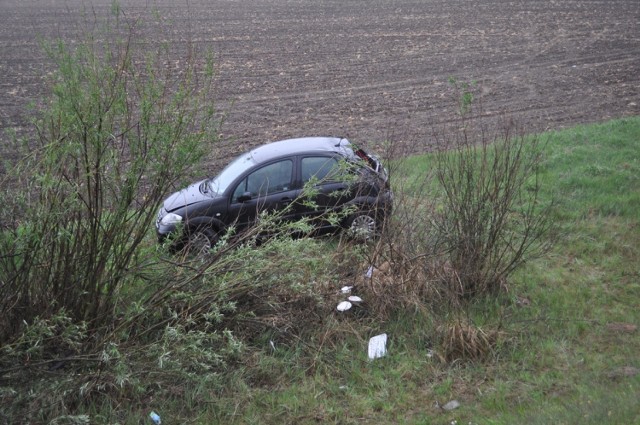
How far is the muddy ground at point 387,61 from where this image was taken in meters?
19.3

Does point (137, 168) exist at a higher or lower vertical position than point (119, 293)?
higher

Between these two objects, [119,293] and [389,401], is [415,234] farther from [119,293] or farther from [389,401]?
[119,293]

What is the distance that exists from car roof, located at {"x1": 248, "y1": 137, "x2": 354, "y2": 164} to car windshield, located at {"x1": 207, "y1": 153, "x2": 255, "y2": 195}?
0.12m

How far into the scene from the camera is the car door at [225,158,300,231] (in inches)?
440

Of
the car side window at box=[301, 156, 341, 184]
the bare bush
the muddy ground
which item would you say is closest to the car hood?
the muddy ground

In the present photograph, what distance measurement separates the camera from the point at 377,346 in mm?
8250

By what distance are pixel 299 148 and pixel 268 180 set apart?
846 mm

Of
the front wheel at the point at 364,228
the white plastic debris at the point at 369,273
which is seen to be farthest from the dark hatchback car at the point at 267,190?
the white plastic debris at the point at 369,273

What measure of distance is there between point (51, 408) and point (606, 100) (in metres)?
18.2

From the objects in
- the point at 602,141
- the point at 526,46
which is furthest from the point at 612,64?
the point at 602,141

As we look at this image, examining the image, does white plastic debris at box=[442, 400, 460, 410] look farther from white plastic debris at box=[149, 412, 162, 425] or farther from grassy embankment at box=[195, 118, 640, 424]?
white plastic debris at box=[149, 412, 162, 425]

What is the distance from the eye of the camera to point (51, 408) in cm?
654

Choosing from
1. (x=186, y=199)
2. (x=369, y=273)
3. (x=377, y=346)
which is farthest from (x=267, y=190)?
(x=377, y=346)

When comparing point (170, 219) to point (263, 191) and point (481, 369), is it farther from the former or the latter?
point (481, 369)
